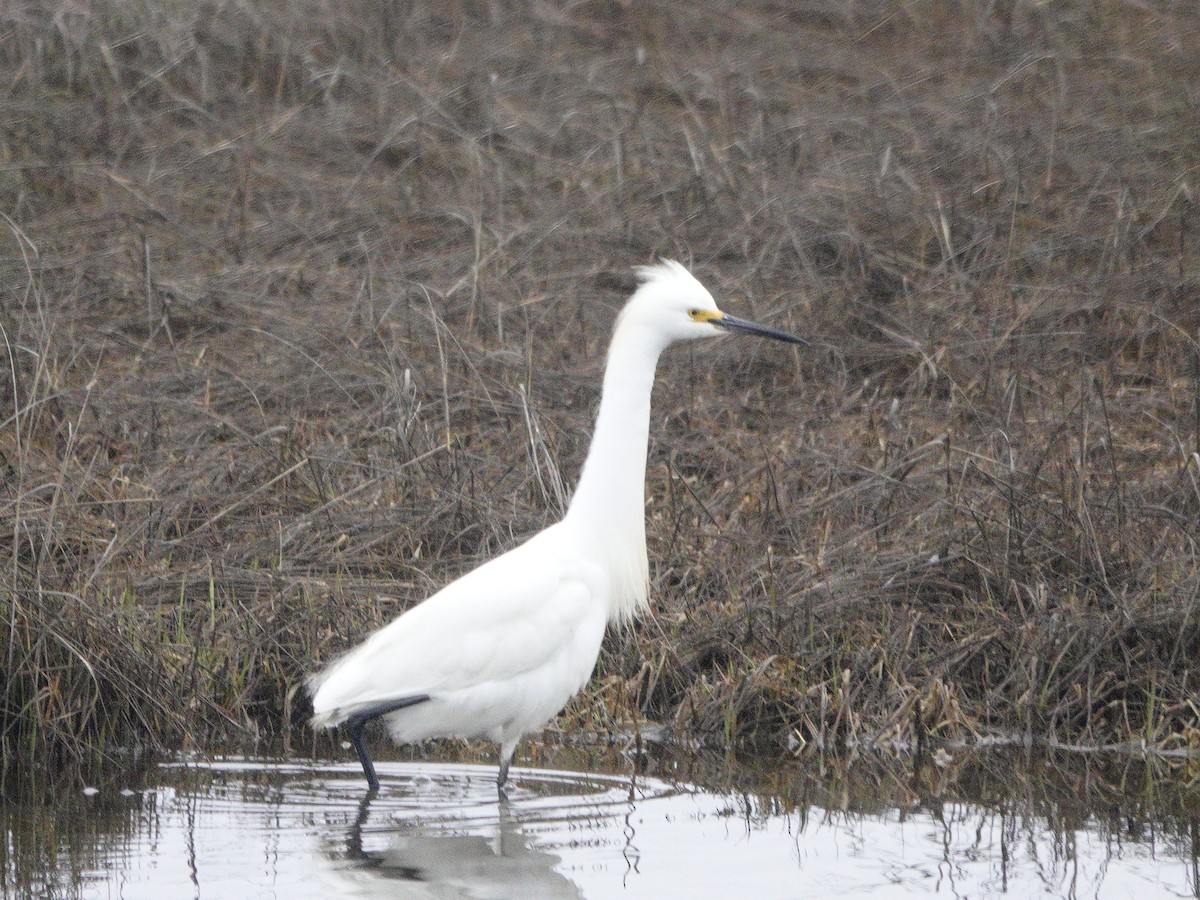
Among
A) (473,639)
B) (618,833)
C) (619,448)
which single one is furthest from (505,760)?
(619,448)

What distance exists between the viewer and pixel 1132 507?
219 inches

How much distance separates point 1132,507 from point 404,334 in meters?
3.56

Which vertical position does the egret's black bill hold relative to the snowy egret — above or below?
above

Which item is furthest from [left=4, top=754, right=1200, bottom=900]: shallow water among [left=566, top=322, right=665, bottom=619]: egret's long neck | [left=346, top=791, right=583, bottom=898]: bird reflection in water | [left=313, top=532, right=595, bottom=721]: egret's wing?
[left=566, top=322, right=665, bottom=619]: egret's long neck

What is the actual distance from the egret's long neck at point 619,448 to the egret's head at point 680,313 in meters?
0.04

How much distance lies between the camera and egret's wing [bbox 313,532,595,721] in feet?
15.2

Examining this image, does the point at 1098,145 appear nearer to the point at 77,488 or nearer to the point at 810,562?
the point at 810,562

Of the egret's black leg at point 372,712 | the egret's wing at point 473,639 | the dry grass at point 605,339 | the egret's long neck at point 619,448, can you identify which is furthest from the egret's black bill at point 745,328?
the egret's black leg at point 372,712

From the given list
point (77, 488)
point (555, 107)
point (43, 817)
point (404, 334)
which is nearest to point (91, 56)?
point (555, 107)

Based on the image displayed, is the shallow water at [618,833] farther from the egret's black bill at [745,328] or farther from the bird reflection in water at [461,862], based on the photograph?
the egret's black bill at [745,328]

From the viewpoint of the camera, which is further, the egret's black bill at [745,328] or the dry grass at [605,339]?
the dry grass at [605,339]

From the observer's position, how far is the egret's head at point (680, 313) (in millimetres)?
4824

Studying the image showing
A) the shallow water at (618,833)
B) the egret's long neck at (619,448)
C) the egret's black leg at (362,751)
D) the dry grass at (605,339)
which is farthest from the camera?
the dry grass at (605,339)

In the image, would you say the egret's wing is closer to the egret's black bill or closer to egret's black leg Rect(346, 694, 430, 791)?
egret's black leg Rect(346, 694, 430, 791)
